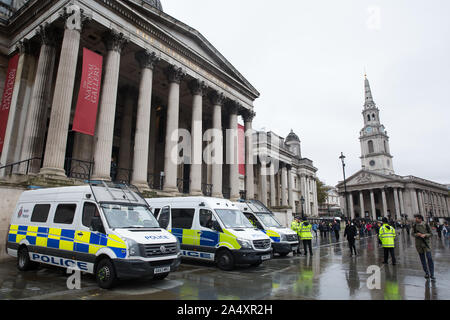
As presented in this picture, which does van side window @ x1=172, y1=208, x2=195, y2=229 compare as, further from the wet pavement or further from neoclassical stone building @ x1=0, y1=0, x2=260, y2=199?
Result: neoclassical stone building @ x1=0, y1=0, x2=260, y2=199

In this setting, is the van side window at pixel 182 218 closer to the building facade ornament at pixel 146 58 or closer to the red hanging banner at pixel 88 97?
the red hanging banner at pixel 88 97

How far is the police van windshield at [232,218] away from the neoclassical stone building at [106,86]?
22.7 feet

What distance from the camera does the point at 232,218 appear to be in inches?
395

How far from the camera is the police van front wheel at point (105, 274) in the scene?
238 inches

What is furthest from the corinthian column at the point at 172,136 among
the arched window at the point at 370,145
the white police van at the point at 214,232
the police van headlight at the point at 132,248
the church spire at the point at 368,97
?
the church spire at the point at 368,97

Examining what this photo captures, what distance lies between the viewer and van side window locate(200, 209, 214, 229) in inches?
377

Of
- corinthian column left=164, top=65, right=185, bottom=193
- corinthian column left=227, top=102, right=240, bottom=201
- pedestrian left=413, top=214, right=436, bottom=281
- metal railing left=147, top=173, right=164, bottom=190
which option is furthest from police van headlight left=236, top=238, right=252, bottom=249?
metal railing left=147, top=173, right=164, bottom=190

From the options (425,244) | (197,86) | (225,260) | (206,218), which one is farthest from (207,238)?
(197,86)

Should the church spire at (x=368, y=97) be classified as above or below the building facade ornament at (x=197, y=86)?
above

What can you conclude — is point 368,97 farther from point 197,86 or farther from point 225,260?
point 225,260

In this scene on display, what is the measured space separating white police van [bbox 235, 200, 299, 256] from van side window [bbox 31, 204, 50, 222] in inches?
277

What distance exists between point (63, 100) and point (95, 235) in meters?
8.67

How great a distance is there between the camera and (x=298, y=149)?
65.9 metres
